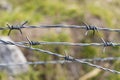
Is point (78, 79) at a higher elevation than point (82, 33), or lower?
lower

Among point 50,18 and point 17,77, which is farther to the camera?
point 50,18

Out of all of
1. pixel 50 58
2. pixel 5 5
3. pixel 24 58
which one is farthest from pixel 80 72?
pixel 5 5

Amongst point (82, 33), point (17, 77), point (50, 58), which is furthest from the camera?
point (82, 33)

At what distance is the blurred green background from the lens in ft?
9.79

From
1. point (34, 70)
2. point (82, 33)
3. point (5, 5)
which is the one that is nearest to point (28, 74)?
point (34, 70)

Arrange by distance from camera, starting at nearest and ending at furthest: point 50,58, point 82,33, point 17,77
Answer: point 17,77
point 50,58
point 82,33

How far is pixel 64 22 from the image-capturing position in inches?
133

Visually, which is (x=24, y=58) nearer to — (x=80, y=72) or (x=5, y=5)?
(x=80, y=72)

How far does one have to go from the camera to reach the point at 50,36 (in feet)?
10.2

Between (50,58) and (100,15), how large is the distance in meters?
0.73

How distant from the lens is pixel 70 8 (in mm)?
3488

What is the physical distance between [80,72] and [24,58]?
1.57 feet

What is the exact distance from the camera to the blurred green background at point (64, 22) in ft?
9.79

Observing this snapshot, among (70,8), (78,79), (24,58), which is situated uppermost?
(70,8)
